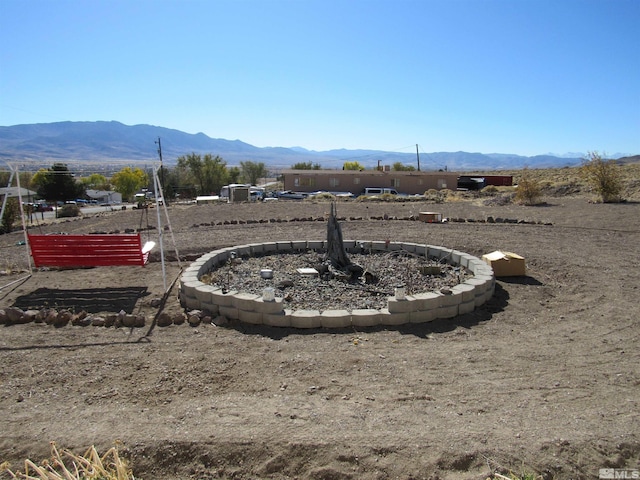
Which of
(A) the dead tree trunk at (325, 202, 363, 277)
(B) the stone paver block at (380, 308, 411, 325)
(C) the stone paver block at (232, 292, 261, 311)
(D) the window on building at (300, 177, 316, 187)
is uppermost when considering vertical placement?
(D) the window on building at (300, 177, 316, 187)

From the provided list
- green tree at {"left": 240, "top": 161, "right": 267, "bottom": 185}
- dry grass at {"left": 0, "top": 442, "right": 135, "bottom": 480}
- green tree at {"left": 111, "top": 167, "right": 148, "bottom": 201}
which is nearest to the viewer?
dry grass at {"left": 0, "top": 442, "right": 135, "bottom": 480}

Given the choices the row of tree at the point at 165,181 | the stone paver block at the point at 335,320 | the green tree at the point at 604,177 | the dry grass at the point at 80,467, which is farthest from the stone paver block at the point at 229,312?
the row of tree at the point at 165,181

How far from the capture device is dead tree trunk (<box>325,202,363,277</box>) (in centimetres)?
832

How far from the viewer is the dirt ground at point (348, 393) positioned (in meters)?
3.36

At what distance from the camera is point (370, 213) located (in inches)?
792

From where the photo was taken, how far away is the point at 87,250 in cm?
825

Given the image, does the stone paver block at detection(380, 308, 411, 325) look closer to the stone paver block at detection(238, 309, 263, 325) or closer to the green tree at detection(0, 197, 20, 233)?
the stone paver block at detection(238, 309, 263, 325)

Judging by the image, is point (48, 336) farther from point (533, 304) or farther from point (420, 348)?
point (533, 304)

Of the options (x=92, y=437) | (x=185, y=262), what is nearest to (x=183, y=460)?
(x=92, y=437)

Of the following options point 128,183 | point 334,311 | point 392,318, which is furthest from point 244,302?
point 128,183

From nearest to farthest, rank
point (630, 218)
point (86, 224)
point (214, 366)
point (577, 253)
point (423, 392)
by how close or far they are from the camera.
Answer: point (423, 392) < point (214, 366) < point (577, 253) < point (630, 218) < point (86, 224)

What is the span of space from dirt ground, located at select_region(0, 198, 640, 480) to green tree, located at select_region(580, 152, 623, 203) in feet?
55.4

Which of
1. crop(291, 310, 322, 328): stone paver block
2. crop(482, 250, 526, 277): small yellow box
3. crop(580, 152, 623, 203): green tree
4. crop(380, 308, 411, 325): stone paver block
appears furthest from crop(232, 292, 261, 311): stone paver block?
crop(580, 152, 623, 203): green tree

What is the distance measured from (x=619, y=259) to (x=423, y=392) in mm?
8008
